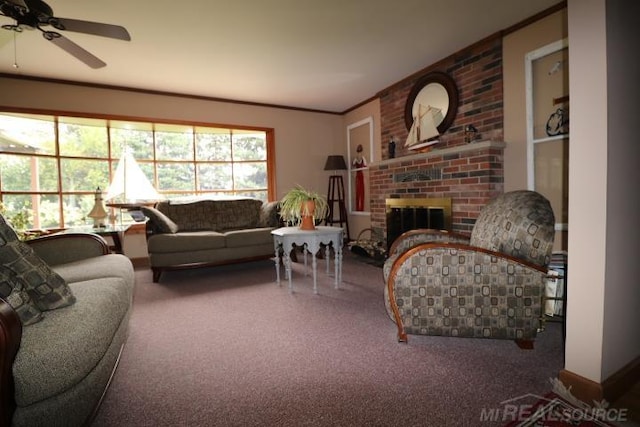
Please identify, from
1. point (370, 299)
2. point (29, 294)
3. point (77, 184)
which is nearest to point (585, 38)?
point (370, 299)

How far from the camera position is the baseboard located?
4.04ft

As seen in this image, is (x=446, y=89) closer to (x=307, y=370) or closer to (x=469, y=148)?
(x=469, y=148)

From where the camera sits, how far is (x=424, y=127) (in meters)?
3.69

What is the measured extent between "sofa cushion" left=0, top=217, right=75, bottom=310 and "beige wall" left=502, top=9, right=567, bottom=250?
3.33m

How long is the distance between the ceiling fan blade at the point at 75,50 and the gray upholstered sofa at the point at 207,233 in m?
1.42

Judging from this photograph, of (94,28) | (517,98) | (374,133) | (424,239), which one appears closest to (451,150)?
(517,98)

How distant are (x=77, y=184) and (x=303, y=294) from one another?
3.57 metres

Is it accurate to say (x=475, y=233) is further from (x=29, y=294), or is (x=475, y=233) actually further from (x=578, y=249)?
(x=29, y=294)

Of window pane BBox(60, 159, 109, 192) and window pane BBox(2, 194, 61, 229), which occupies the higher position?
window pane BBox(60, 159, 109, 192)

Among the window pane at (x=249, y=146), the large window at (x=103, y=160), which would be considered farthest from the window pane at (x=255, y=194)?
the window pane at (x=249, y=146)

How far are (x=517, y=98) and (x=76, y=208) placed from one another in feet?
17.4

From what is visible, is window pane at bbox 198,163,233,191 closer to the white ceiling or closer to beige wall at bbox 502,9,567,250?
the white ceiling

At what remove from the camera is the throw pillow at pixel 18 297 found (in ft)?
3.30

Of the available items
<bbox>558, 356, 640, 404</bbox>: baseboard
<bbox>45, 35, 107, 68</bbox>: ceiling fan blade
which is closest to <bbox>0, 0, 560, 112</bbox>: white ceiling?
<bbox>45, 35, 107, 68</bbox>: ceiling fan blade
